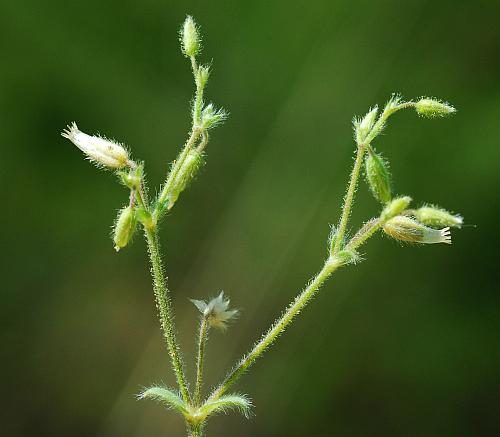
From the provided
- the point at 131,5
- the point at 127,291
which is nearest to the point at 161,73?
the point at 131,5

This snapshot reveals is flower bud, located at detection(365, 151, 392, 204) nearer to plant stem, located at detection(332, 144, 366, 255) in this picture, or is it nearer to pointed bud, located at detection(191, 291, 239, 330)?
plant stem, located at detection(332, 144, 366, 255)

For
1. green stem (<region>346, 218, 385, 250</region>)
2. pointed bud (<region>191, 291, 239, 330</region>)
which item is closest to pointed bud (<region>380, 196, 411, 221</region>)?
green stem (<region>346, 218, 385, 250</region>)

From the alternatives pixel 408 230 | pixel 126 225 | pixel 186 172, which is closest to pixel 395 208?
pixel 408 230

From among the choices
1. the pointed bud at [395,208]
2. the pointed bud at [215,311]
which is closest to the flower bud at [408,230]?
the pointed bud at [395,208]

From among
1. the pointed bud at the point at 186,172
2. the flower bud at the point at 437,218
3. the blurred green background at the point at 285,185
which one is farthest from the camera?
the blurred green background at the point at 285,185

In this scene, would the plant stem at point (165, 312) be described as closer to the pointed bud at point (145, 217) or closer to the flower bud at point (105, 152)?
the pointed bud at point (145, 217)

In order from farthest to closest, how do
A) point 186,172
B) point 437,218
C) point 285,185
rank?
point 285,185
point 186,172
point 437,218

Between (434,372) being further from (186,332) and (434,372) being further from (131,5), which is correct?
(131,5)

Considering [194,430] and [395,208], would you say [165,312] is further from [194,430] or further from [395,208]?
[395,208]
